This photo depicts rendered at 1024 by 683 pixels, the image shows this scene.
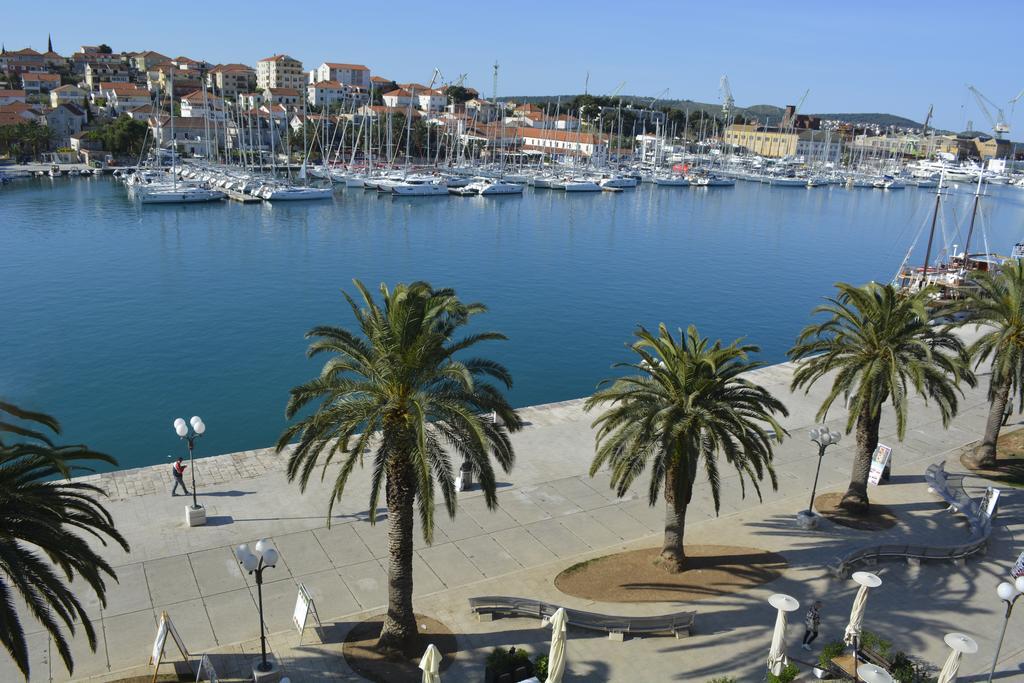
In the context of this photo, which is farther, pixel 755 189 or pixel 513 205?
pixel 755 189

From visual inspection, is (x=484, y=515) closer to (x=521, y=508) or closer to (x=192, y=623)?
(x=521, y=508)

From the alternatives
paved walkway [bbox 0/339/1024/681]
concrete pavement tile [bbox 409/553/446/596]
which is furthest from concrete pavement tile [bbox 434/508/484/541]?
concrete pavement tile [bbox 409/553/446/596]

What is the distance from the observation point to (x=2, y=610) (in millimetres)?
10234

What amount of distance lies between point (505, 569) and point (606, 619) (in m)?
3.30

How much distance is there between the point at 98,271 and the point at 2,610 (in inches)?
2090

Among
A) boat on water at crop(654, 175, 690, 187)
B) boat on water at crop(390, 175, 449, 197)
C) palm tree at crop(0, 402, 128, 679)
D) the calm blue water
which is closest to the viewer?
palm tree at crop(0, 402, 128, 679)

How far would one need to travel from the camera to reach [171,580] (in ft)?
53.6

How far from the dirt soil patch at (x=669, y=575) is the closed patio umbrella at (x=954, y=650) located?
451 cm

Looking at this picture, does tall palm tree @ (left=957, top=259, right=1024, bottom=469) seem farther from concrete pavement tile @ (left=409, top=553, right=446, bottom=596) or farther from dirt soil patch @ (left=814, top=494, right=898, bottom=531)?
concrete pavement tile @ (left=409, top=553, right=446, bottom=596)

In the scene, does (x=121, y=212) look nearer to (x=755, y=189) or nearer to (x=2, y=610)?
(x=2, y=610)

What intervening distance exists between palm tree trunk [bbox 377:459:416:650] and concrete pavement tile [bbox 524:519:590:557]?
493 centimetres

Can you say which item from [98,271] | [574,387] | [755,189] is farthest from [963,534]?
[755,189]

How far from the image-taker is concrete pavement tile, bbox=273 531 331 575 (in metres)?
17.1

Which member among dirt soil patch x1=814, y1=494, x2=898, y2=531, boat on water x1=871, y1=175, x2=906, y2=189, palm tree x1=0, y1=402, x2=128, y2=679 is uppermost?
boat on water x1=871, y1=175, x2=906, y2=189
